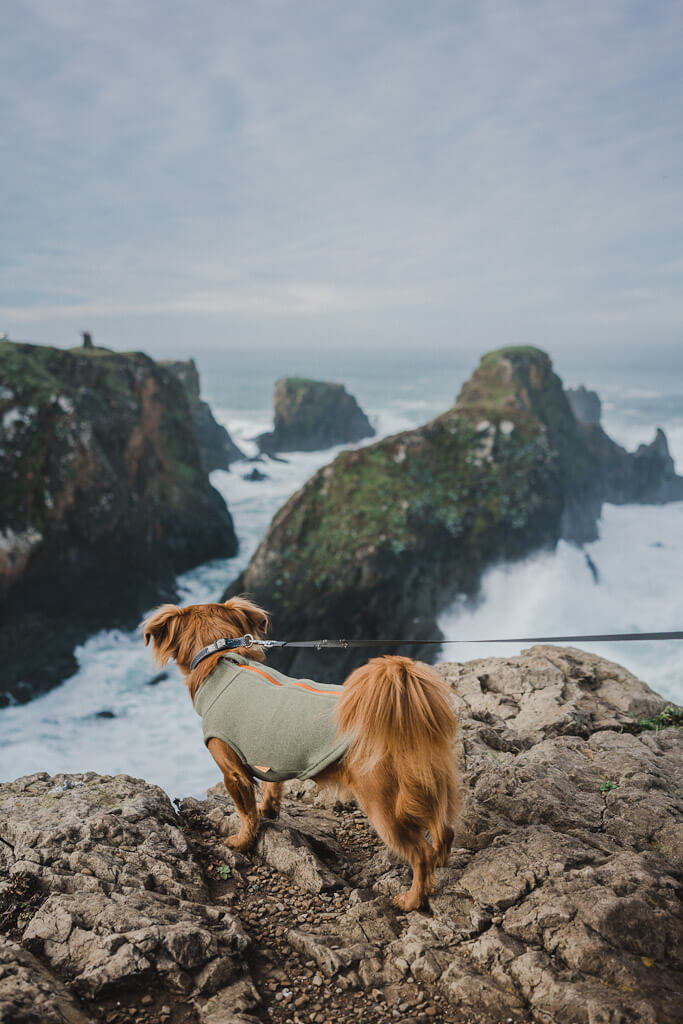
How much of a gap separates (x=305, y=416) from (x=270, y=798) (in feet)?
230

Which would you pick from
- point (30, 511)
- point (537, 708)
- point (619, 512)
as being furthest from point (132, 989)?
point (619, 512)

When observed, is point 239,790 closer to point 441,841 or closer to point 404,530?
point 441,841

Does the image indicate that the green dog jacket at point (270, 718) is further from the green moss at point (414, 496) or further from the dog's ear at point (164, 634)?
the green moss at point (414, 496)

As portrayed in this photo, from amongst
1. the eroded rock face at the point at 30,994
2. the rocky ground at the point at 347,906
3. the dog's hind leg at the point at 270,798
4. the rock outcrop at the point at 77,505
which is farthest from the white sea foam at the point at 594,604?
the eroded rock face at the point at 30,994

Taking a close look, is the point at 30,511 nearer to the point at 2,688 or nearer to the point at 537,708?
the point at 2,688

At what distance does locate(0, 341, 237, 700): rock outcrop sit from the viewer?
2603 cm

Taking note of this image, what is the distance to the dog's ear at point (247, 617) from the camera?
4.58m

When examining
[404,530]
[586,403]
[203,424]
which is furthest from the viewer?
[586,403]

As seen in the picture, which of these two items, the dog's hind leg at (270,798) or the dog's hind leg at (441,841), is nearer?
the dog's hind leg at (441,841)

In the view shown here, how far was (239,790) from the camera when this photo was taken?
4277mm

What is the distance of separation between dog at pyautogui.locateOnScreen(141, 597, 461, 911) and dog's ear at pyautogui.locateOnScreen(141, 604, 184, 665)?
11 millimetres

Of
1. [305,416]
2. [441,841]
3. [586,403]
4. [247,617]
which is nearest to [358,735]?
[441,841]

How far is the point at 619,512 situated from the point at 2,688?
45.9 meters

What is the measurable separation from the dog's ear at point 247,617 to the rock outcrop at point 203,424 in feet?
187
